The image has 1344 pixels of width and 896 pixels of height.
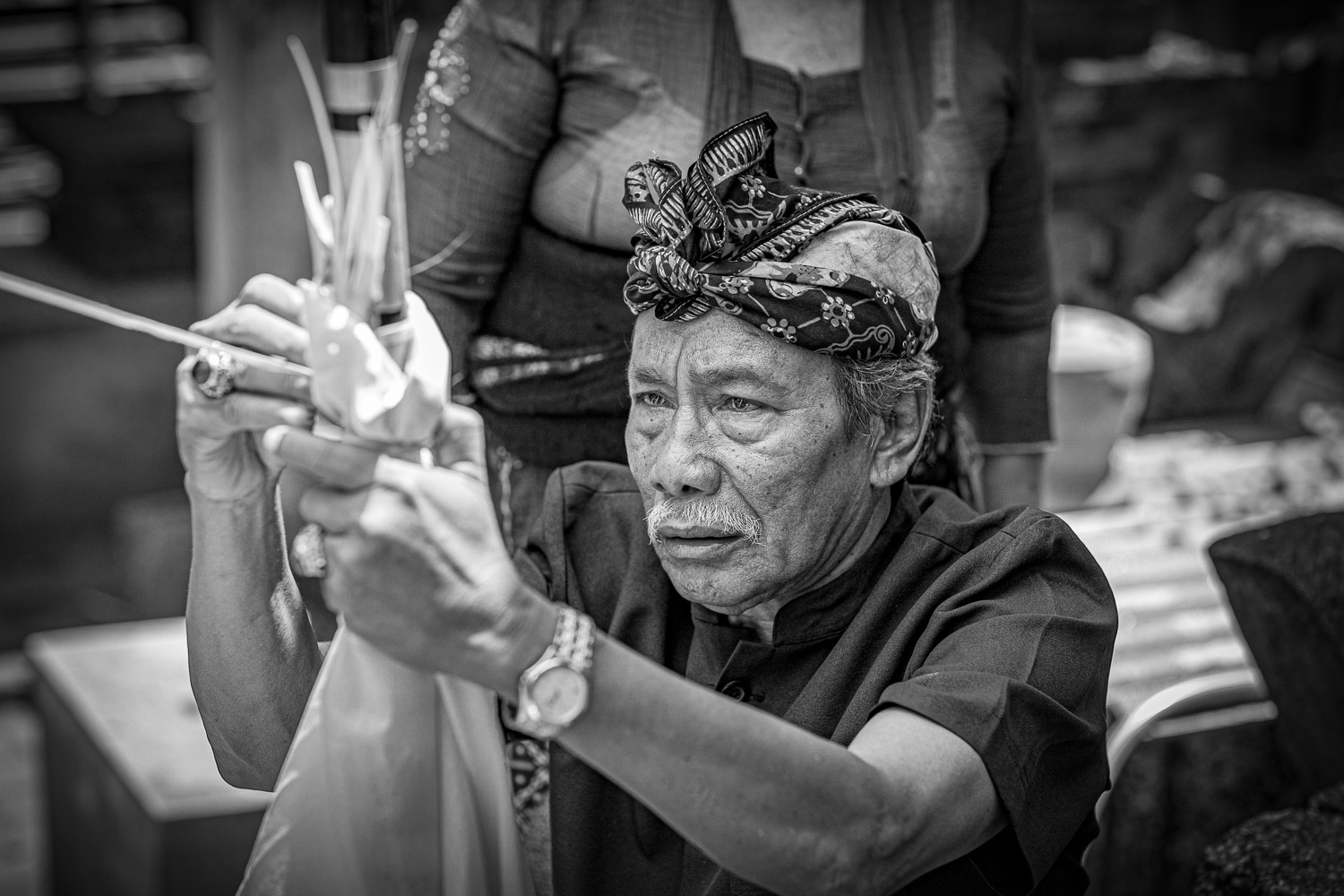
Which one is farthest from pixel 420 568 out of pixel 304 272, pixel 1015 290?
pixel 304 272

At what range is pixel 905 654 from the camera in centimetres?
184

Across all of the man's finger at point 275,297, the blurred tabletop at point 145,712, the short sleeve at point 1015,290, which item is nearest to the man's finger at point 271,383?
A: the man's finger at point 275,297

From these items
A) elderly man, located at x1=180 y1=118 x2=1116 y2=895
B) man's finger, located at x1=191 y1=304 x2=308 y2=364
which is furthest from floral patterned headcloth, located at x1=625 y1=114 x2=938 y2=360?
man's finger, located at x1=191 y1=304 x2=308 y2=364

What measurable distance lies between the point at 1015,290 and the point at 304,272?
10.9ft

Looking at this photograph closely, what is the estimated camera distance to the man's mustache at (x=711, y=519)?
1817mm

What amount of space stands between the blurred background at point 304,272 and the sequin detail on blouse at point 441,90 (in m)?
1.31

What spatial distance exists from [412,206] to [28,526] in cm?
630

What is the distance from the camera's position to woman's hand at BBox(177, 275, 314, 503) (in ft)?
5.10

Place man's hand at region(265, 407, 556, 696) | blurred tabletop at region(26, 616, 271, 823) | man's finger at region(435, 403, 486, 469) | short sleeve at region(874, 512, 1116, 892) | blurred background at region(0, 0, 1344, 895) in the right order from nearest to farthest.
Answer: man's hand at region(265, 407, 556, 696), man's finger at region(435, 403, 486, 469), short sleeve at region(874, 512, 1116, 892), blurred tabletop at region(26, 616, 271, 823), blurred background at region(0, 0, 1344, 895)

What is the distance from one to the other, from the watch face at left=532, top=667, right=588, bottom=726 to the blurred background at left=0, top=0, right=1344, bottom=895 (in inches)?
80.7

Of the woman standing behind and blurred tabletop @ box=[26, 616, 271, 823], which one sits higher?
the woman standing behind

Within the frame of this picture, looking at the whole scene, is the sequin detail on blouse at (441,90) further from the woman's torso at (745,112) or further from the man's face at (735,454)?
the man's face at (735,454)

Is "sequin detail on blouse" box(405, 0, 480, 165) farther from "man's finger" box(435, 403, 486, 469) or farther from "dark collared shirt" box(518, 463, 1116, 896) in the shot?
"man's finger" box(435, 403, 486, 469)

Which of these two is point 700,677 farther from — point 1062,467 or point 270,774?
point 1062,467
